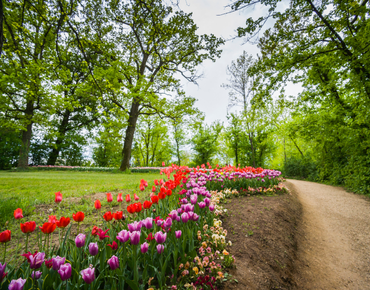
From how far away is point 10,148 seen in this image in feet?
63.3

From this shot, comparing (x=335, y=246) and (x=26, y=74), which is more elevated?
(x=26, y=74)

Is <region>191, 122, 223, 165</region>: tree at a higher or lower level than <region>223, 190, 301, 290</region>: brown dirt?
higher

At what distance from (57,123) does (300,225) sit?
92.0ft

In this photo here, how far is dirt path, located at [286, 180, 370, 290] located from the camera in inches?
105

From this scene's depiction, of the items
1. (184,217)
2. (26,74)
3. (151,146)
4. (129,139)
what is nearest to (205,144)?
(129,139)

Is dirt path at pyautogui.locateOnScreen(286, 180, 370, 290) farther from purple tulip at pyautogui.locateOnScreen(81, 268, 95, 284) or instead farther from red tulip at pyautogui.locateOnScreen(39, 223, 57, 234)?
red tulip at pyautogui.locateOnScreen(39, 223, 57, 234)

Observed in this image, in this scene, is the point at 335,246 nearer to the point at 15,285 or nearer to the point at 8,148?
the point at 15,285

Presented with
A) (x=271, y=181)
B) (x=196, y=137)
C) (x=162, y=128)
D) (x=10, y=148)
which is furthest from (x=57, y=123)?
(x=271, y=181)

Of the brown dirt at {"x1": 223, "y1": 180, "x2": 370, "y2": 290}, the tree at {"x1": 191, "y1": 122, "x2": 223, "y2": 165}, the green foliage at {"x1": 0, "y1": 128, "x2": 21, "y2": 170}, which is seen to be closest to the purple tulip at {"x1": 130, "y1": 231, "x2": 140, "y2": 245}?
the brown dirt at {"x1": 223, "y1": 180, "x2": 370, "y2": 290}

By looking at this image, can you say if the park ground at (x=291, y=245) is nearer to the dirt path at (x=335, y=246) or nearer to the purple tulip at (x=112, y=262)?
the dirt path at (x=335, y=246)

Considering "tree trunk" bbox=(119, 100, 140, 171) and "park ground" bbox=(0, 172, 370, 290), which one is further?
"tree trunk" bbox=(119, 100, 140, 171)

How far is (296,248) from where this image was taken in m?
3.27

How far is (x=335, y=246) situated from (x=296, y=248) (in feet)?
4.06

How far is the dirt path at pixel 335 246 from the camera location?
2672mm
